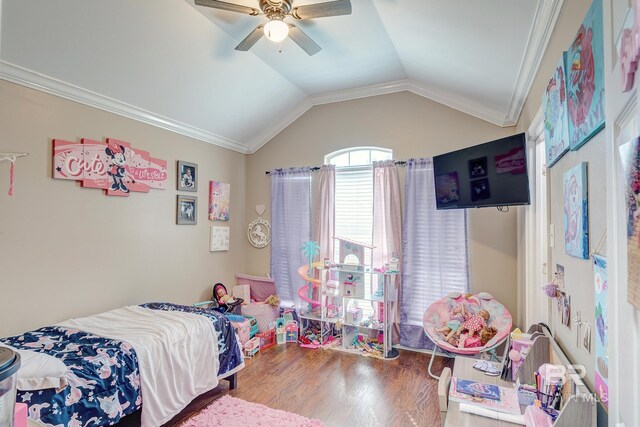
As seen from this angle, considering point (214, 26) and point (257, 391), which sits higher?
point (214, 26)

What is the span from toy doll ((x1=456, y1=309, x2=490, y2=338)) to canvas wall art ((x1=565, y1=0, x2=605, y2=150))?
2.08 metres

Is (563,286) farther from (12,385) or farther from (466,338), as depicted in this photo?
(12,385)

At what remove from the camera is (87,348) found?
6.75 ft

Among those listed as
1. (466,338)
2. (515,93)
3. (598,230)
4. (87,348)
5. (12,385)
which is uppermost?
(515,93)

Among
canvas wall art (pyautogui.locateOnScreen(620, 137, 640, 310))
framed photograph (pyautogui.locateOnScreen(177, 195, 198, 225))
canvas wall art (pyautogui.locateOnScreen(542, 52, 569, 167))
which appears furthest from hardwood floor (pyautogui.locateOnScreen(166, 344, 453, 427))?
canvas wall art (pyautogui.locateOnScreen(620, 137, 640, 310))

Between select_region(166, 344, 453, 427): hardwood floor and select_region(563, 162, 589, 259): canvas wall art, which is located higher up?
select_region(563, 162, 589, 259): canvas wall art

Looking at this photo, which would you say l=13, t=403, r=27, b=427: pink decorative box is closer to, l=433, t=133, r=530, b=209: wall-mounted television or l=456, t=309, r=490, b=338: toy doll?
l=433, t=133, r=530, b=209: wall-mounted television

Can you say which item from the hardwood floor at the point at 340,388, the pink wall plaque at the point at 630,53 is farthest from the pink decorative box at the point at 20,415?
the hardwood floor at the point at 340,388

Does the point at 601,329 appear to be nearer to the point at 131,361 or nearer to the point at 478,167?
the point at 478,167

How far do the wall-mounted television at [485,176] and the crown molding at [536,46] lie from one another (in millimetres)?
444

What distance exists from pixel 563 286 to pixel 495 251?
1.91 m

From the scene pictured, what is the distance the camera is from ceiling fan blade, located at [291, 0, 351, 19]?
2.01 metres

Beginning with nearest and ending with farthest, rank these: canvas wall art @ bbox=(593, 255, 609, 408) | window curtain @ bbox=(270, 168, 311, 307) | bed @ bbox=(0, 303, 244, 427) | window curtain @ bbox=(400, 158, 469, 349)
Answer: canvas wall art @ bbox=(593, 255, 609, 408) → bed @ bbox=(0, 303, 244, 427) → window curtain @ bbox=(400, 158, 469, 349) → window curtain @ bbox=(270, 168, 311, 307)

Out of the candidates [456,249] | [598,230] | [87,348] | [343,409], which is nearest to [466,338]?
[456,249]
